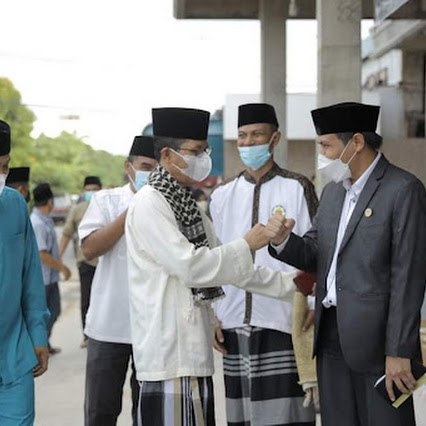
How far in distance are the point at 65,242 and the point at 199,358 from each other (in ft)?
25.2

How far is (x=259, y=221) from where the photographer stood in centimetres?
482

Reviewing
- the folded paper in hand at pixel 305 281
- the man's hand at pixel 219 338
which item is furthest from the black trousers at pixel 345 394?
the man's hand at pixel 219 338

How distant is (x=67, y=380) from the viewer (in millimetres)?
8445

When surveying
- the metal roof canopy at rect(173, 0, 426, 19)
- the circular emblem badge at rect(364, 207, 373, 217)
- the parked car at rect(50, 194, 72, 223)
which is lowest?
the parked car at rect(50, 194, 72, 223)

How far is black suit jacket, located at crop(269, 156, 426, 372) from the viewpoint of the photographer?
3.51 metres

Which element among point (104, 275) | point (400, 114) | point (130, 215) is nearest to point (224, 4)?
point (400, 114)

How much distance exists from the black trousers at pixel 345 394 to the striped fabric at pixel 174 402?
57 centimetres

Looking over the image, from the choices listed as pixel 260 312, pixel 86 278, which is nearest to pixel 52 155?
pixel 86 278

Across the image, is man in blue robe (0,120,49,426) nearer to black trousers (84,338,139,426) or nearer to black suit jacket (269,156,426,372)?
black trousers (84,338,139,426)

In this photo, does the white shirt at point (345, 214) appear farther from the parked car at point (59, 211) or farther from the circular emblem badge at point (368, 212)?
the parked car at point (59, 211)

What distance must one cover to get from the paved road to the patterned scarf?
5.95 ft

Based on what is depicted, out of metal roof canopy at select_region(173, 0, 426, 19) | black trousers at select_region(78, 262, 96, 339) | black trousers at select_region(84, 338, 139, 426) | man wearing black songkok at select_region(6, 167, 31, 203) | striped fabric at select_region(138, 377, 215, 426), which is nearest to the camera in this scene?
striped fabric at select_region(138, 377, 215, 426)

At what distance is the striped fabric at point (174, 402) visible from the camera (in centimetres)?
377

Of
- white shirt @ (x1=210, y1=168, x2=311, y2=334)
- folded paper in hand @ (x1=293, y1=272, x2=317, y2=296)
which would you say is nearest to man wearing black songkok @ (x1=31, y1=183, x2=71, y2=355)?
white shirt @ (x1=210, y1=168, x2=311, y2=334)
